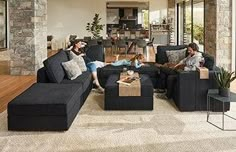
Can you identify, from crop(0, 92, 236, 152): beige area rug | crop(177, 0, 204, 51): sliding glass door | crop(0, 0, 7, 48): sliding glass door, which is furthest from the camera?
crop(0, 0, 7, 48): sliding glass door

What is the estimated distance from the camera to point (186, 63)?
5.64m

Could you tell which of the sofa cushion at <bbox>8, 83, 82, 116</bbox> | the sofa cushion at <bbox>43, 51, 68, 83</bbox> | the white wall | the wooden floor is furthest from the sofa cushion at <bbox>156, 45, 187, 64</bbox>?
the white wall

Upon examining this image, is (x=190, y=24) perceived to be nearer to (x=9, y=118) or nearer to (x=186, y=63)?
(x=186, y=63)

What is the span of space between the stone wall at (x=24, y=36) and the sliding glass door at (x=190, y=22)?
4.90 metres

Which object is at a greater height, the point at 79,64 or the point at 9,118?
the point at 79,64

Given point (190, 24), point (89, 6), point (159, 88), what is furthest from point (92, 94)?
point (89, 6)

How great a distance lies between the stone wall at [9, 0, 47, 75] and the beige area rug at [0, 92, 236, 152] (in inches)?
155

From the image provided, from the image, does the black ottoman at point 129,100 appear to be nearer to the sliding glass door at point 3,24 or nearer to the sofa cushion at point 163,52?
the sofa cushion at point 163,52

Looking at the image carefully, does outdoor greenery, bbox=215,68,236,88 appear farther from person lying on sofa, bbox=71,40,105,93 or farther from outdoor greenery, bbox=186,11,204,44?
outdoor greenery, bbox=186,11,204,44

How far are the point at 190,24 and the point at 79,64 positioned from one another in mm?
7483

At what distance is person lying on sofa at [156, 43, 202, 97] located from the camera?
5.43 meters

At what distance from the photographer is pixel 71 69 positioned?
578cm

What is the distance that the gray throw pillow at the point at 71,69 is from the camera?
226 inches

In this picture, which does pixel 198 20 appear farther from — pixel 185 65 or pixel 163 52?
pixel 185 65
